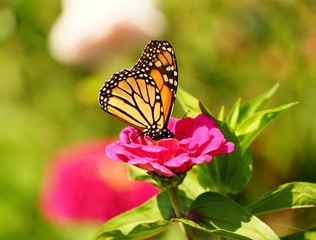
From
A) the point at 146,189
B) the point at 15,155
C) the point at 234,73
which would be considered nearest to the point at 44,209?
the point at 146,189

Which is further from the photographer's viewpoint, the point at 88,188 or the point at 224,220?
the point at 88,188

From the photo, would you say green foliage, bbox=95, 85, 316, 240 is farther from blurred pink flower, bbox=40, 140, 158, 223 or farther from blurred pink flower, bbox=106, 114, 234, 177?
blurred pink flower, bbox=40, 140, 158, 223

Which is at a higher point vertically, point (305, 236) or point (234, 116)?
point (234, 116)

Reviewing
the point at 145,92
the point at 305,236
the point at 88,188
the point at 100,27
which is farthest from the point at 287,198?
the point at 100,27

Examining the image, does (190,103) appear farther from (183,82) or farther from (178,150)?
(183,82)

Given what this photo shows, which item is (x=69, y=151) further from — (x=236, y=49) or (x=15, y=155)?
(x=236, y=49)

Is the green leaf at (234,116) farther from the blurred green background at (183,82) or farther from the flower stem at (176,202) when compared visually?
the blurred green background at (183,82)
